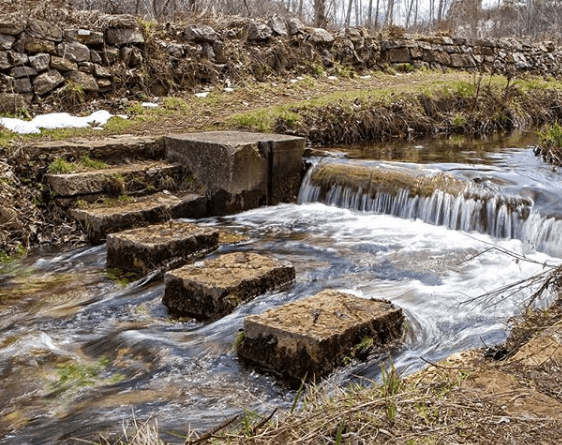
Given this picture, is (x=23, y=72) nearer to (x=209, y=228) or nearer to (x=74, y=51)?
(x=74, y=51)

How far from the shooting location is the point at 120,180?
7.11m

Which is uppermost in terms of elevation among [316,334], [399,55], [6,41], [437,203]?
[399,55]

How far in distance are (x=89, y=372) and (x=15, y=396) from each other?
453 millimetres

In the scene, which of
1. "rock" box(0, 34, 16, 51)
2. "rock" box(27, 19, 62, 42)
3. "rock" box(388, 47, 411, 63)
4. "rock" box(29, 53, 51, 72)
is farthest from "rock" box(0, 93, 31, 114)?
"rock" box(388, 47, 411, 63)

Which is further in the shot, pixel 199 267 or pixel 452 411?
pixel 199 267

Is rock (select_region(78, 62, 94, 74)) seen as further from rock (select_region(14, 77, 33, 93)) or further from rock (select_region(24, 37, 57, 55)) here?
rock (select_region(14, 77, 33, 93))

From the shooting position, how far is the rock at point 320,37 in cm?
1348

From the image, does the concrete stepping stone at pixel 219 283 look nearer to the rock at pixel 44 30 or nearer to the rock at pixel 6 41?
the rock at pixel 6 41

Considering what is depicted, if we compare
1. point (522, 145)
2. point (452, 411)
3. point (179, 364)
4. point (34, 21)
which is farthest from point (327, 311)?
point (522, 145)

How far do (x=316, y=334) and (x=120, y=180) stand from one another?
4.06 metres

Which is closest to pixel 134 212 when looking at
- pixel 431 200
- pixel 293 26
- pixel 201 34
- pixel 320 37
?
pixel 431 200

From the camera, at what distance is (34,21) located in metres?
9.09

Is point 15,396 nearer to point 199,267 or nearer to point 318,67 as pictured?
point 199,267

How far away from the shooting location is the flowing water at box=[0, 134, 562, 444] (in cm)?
359
